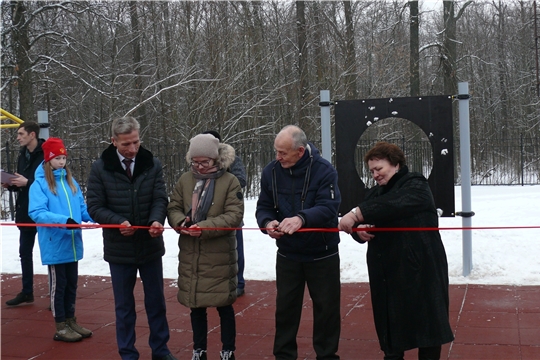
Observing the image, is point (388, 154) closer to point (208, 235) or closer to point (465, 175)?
point (208, 235)

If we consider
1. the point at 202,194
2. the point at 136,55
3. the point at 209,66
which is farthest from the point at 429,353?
the point at 136,55

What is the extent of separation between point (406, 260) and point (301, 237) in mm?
791

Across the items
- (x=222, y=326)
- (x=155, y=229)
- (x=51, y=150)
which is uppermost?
(x=51, y=150)

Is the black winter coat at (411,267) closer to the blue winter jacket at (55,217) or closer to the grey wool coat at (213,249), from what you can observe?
the grey wool coat at (213,249)

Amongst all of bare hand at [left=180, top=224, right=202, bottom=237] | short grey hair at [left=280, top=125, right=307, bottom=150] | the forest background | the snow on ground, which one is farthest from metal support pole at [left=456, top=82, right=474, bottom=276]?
the forest background

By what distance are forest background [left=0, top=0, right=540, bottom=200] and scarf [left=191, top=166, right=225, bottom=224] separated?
1206 cm

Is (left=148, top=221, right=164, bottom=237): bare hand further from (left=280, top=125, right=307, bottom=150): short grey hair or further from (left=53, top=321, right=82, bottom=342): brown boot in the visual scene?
(left=53, top=321, right=82, bottom=342): brown boot

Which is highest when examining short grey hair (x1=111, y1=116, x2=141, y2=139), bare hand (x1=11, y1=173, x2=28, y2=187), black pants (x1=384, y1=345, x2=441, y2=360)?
short grey hair (x1=111, y1=116, x2=141, y2=139)

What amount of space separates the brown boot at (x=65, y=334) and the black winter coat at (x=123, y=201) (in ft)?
4.03

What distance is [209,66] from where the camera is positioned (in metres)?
19.8

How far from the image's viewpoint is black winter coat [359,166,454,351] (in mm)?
4316

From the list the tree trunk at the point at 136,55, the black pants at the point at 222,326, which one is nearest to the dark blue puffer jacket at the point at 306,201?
the black pants at the point at 222,326

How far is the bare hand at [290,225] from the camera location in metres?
4.49

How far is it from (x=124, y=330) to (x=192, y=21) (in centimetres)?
1691
